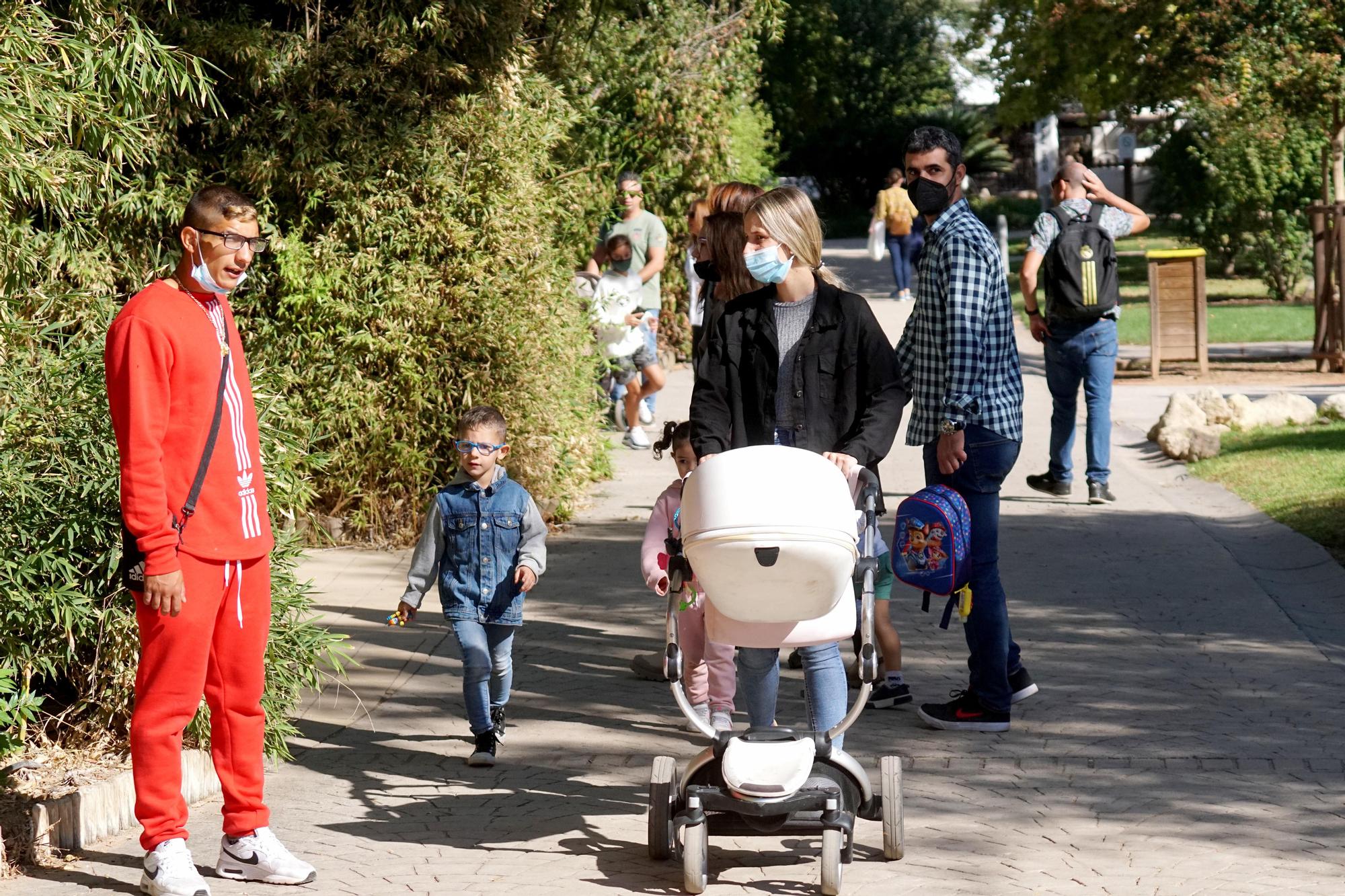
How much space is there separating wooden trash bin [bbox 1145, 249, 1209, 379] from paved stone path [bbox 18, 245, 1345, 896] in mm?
6670

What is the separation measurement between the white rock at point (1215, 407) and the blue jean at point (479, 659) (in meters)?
8.29

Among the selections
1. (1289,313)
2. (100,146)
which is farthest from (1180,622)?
(1289,313)

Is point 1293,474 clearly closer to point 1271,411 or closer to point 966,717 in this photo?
point 1271,411

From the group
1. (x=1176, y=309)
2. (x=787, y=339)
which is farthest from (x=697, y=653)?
(x=1176, y=309)

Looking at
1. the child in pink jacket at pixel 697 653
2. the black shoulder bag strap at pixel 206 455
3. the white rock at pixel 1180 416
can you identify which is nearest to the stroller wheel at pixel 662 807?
the child in pink jacket at pixel 697 653

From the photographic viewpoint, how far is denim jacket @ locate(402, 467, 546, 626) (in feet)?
18.1

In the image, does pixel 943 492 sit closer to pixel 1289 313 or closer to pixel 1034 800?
pixel 1034 800

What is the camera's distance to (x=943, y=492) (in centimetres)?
Answer: 546

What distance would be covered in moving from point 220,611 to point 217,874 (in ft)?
2.59

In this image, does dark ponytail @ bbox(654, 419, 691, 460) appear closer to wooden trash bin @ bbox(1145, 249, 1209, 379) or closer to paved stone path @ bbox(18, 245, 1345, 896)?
paved stone path @ bbox(18, 245, 1345, 896)

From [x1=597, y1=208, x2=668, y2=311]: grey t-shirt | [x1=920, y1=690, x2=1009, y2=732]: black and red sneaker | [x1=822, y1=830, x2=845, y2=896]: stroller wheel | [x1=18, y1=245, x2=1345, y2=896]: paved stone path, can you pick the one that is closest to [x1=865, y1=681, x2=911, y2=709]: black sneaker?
[x1=18, y1=245, x2=1345, y2=896]: paved stone path

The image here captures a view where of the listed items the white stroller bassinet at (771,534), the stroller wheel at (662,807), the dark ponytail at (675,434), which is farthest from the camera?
the dark ponytail at (675,434)

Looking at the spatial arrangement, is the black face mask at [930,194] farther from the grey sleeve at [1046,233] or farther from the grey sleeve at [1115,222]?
the grey sleeve at [1115,222]

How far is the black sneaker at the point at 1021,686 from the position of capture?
6121mm
